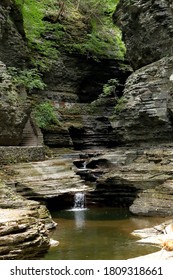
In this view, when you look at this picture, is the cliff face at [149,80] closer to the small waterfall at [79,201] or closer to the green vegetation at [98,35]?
the small waterfall at [79,201]

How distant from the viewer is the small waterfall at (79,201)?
67.0 ft

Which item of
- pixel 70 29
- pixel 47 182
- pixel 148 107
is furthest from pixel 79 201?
pixel 70 29

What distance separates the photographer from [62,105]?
113 feet

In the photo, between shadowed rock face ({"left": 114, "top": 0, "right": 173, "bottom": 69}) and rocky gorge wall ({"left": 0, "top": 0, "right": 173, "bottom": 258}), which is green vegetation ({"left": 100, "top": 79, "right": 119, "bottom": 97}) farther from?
shadowed rock face ({"left": 114, "top": 0, "right": 173, "bottom": 69})

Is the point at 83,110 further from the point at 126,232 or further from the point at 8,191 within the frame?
the point at 126,232

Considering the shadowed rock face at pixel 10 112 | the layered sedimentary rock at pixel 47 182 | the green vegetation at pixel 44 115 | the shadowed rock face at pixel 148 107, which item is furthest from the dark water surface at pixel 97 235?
the green vegetation at pixel 44 115

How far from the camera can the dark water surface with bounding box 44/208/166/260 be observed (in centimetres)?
1104

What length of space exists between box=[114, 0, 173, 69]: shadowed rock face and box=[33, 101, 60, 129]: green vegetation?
294 inches

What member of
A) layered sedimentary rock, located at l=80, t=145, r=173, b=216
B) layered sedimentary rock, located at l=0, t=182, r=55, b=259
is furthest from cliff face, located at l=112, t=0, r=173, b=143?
layered sedimentary rock, located at l=0, t=182, r=55, b=259

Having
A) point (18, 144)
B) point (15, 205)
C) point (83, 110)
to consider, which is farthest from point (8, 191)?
point (83, 110)

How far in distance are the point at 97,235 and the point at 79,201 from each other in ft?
22.0

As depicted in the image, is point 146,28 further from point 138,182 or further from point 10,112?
point 138,182

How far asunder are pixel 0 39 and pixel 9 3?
2805mm

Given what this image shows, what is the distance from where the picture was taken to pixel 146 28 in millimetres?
27234
